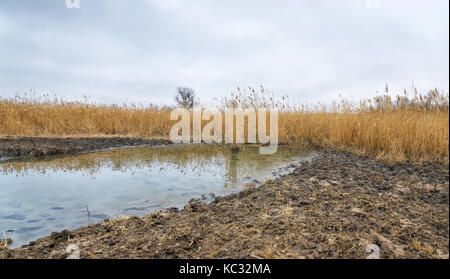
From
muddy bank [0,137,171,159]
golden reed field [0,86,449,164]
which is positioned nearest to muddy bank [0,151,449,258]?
golden reed field [0,86,449,164]

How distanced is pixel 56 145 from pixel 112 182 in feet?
11.6

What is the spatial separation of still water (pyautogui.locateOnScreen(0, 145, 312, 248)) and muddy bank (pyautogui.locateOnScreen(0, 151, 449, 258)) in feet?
1.36

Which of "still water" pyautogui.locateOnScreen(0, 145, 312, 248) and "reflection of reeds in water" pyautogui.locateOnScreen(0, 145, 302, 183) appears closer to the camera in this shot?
"still water" pyautogui.locateOnScreen(0, 145, 312, 248)

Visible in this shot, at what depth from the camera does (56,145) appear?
6.22 metres

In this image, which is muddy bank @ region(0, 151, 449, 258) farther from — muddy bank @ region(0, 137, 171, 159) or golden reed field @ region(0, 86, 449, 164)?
muddy bank @ region(0, 137, 171, 159)

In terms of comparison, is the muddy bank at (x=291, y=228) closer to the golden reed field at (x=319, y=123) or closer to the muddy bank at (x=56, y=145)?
the golden reed field at (x=319, y=123)

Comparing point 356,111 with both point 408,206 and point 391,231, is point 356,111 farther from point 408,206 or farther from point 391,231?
point 391,231

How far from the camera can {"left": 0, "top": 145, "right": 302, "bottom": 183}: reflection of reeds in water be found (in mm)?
4371

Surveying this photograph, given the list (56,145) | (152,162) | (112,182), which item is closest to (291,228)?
(112,182)

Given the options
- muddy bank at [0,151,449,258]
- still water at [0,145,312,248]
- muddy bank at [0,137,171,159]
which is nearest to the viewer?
muddy bank at [0,151,449,258]
